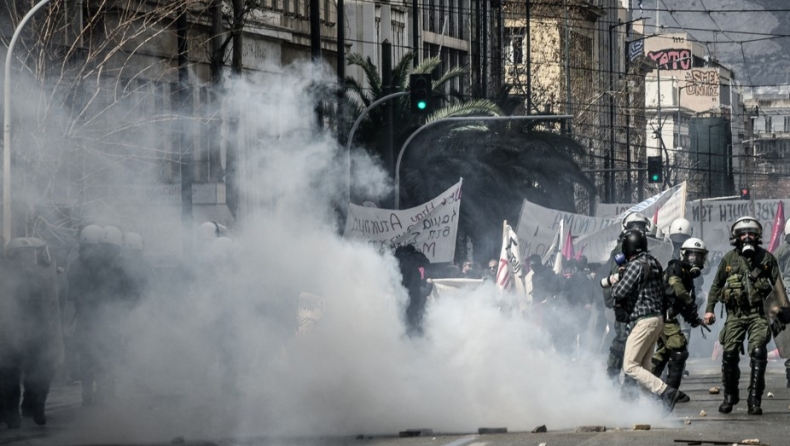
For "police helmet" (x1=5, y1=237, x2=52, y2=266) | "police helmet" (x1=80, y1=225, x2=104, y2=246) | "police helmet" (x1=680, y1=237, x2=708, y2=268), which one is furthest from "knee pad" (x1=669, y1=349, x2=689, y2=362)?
"police helmet" (x1=5, y1=237, x2=52, y2=266)

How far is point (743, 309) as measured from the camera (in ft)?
42.6

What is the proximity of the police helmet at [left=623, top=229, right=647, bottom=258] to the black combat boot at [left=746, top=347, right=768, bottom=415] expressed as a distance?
142 cm

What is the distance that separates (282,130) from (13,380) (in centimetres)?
399

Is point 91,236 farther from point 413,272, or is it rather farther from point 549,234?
point 549,234

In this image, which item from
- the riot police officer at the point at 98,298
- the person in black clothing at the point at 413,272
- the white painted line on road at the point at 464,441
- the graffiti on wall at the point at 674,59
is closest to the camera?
the white painted line on road at the point at 464,441

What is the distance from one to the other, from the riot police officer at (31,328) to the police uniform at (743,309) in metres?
5.36

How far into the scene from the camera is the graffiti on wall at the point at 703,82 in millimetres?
142550

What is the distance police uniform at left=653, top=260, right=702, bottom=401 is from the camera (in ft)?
41.3

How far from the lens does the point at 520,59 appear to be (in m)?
85.3

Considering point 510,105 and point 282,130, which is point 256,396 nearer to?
point 282,130

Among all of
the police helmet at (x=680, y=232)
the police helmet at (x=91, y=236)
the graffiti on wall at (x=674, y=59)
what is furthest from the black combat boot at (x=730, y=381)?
the graffiti on wall at (x=674, y=59)

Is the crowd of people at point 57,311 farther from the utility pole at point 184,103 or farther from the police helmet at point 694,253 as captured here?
the police helmet at point 694,253

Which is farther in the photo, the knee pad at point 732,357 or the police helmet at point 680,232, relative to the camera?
the police helmet at point 680,232

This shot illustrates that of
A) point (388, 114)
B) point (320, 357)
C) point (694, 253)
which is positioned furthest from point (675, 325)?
point (388, 114)
